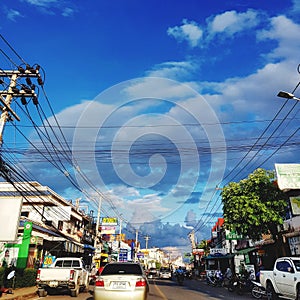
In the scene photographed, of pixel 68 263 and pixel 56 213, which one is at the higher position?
pixel 56 213

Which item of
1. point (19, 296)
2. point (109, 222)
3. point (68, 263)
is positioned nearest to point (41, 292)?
point (19, 296)

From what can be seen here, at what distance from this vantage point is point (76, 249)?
33.6 meters

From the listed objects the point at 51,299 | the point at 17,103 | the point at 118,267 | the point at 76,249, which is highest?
the point at 17,103

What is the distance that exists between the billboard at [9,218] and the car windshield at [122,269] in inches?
193

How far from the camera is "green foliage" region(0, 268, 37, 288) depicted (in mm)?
15656

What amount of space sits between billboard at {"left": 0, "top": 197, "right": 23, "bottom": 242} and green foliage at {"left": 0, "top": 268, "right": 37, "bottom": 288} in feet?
12.0

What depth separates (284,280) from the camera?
13570mm

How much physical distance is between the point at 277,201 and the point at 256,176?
209 centimetres

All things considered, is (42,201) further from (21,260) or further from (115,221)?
(115,221)

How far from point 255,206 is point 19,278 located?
15.0 m

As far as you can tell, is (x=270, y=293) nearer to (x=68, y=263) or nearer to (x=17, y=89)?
(x=68, y=263)

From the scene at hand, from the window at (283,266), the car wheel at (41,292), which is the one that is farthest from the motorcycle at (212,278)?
the car wheel at (41,292)

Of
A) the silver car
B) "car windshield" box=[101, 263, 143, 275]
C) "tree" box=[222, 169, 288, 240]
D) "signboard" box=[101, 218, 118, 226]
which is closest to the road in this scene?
"tree" box=[222, 169, 288, 240]

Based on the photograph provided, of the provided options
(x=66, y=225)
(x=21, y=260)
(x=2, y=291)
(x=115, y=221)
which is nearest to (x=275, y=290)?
(x=2, y=291)
